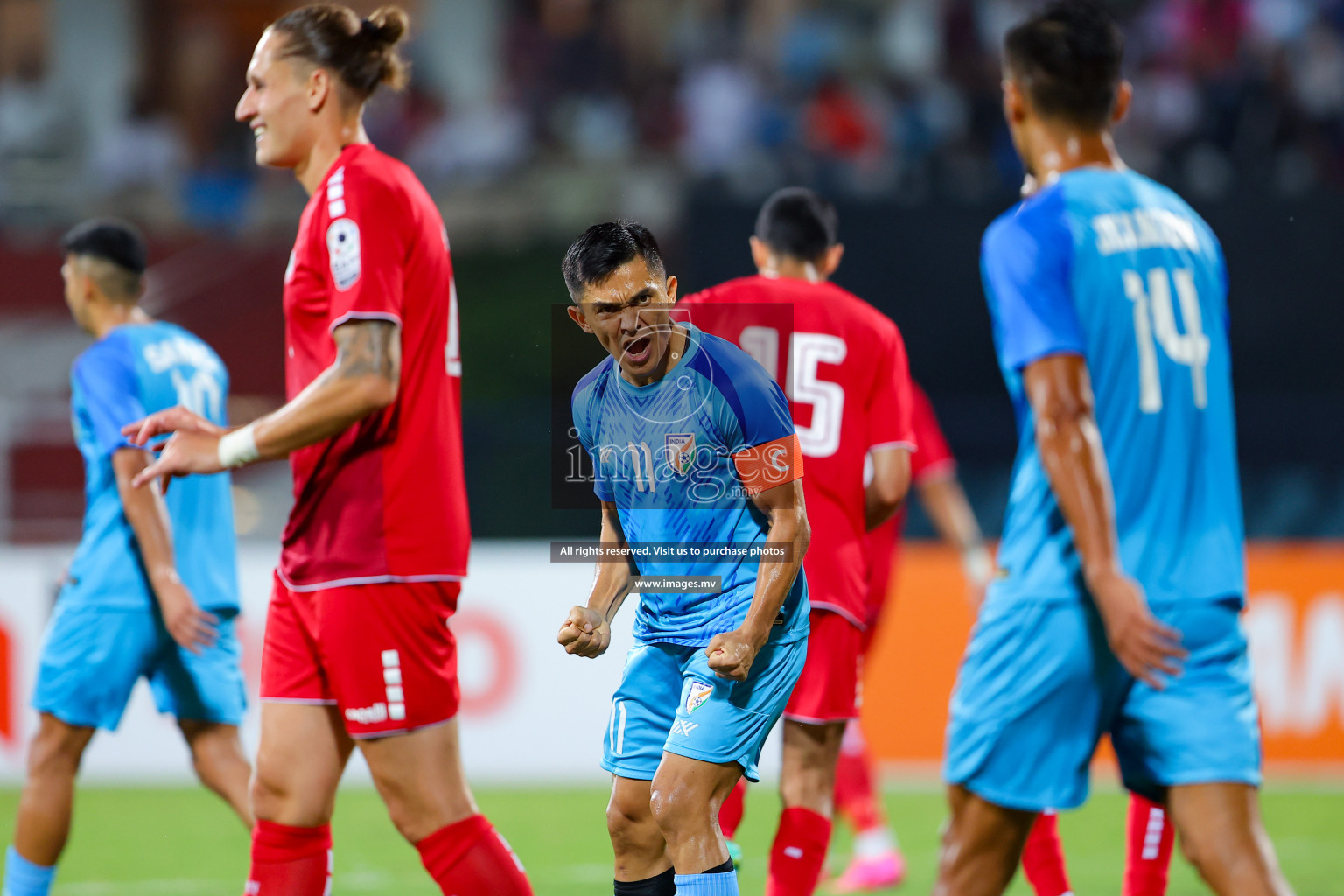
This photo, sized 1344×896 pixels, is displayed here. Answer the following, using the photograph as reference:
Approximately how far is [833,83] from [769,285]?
10488mm

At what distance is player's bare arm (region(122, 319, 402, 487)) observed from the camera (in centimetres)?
329

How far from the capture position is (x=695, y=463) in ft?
11.6

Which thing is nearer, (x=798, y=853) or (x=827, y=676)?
(x=798, y=853)

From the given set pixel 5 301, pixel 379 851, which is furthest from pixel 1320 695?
pixel 5 301

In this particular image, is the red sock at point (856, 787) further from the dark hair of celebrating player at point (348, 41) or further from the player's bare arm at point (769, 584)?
the dark hair of celebrating player at point (348, 41)

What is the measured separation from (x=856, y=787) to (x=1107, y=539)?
3.85 metres

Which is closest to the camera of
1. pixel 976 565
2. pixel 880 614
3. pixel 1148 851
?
pixel 1148 851

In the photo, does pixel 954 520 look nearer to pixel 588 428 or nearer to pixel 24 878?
pixel 588 428

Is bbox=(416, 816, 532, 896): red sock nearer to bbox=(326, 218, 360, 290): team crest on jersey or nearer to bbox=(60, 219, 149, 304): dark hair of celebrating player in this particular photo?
bbox=(326, 218, 360, 290): team crest on jersey

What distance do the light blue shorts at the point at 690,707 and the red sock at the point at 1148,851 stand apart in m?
1.29

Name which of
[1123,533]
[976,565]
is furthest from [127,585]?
[976,565]

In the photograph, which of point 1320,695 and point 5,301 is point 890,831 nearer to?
point 1320,695

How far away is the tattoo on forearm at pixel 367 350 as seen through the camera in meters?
3.32

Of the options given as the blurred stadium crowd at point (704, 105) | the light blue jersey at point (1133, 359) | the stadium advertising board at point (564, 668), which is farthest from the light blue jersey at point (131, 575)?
the blurred stadium crowd at point (704, 105)
